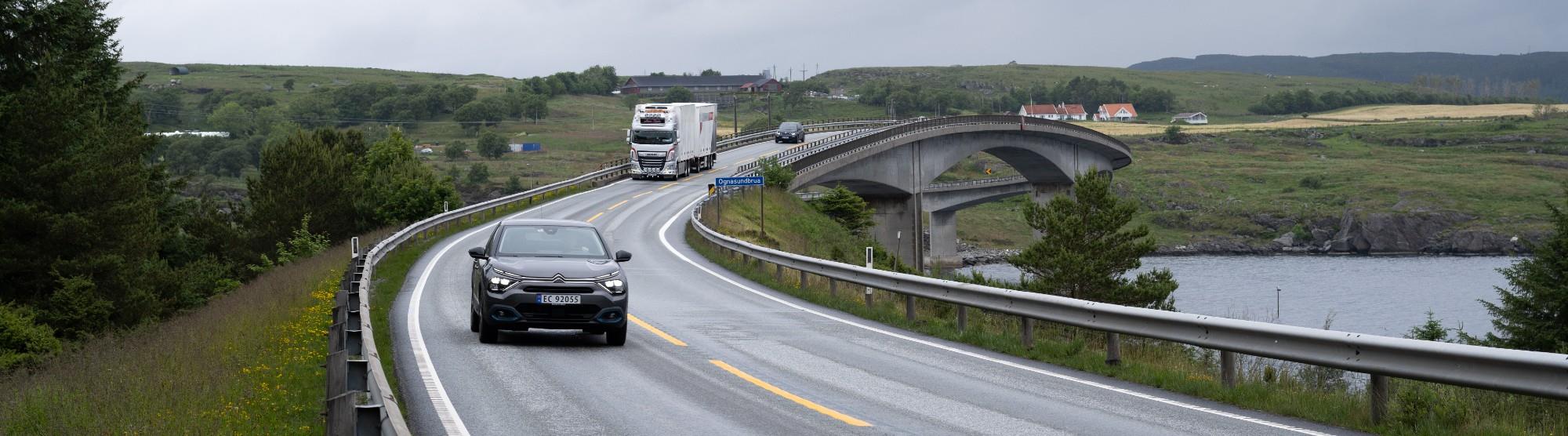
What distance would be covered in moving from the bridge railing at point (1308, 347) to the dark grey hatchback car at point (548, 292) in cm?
496

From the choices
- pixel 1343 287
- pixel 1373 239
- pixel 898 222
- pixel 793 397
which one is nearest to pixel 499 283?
pixel 793 397

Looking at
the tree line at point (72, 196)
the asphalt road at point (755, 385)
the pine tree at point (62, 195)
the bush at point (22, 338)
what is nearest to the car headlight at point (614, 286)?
the asphalt road at point (755, 385)

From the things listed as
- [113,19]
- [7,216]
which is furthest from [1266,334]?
[113,19]

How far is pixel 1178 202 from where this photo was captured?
128m

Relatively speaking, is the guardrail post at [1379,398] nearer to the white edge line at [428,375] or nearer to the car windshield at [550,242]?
the white edge line at [428,375]

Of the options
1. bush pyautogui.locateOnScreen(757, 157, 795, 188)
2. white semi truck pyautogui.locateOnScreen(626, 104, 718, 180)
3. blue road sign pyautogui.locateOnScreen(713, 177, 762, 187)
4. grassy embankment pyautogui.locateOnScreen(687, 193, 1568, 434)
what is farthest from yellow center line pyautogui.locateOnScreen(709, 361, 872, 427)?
white semi truck pyautogui.locateOnScreen(626, 104, 718, 180)

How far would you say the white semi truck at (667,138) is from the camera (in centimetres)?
6462

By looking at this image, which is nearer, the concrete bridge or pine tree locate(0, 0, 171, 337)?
pine tree locate(0, 0, 171, 337)

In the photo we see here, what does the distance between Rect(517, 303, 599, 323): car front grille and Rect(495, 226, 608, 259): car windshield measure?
3.80 feet

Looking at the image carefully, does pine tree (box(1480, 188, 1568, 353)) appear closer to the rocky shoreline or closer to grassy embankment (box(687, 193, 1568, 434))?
grassy embankment (box(687, 193, 1568, 434))

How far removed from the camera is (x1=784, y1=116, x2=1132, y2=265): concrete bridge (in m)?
72.2

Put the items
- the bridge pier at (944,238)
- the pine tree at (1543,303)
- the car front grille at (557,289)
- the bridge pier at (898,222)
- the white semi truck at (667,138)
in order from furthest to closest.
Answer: the bridge pier at (944,238) → the bridge pier at (898,222) → the white semi truck at (667,138) → the pine tree at (1543,303) → the car front grille at (557,289)

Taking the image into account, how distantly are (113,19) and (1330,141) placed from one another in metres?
163

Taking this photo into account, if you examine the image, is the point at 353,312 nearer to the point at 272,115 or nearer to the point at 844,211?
the point at 844,211
